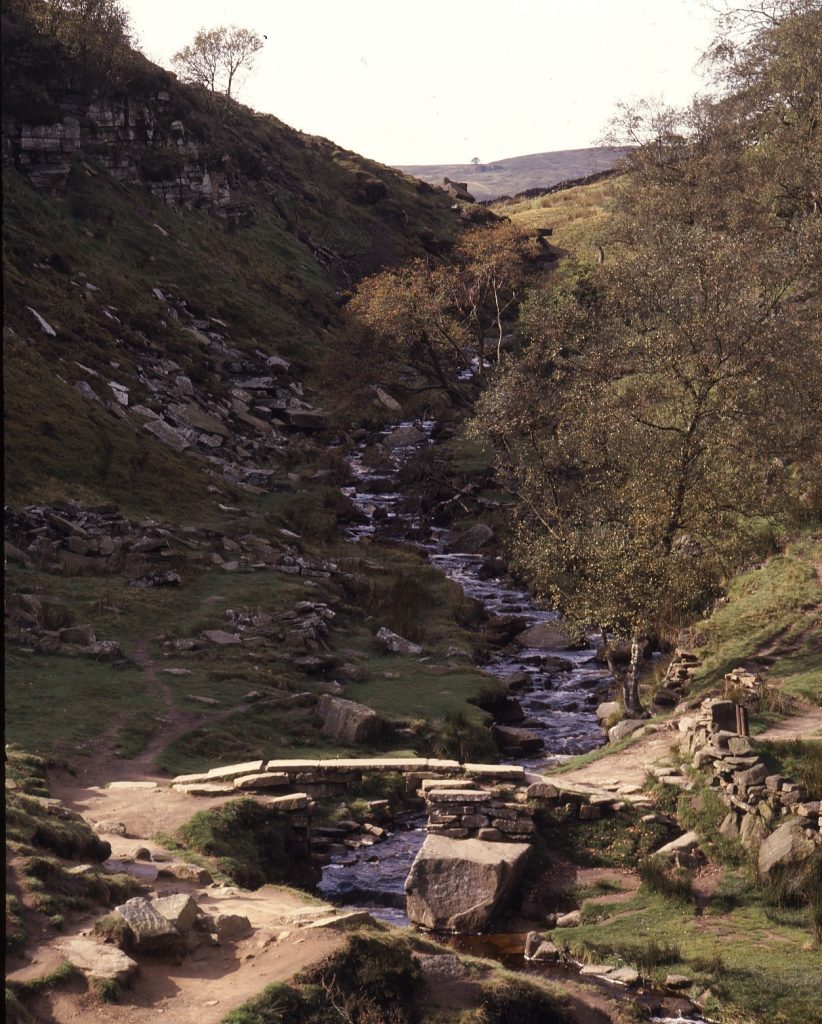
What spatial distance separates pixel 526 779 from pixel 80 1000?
10.3m

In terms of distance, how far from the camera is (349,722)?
21.1 m

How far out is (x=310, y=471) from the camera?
145ft

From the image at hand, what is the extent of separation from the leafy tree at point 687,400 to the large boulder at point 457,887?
7955 mm

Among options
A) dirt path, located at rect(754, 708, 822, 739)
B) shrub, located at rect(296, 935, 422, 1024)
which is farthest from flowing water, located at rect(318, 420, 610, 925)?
dirt path, located at rect(754, 708, 822, 739)

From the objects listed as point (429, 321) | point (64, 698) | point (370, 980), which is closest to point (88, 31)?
point (429, 321)

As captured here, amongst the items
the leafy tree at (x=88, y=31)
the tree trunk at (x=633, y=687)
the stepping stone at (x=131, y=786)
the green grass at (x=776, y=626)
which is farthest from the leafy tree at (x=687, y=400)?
the leafy tree at (x=88, y=31)

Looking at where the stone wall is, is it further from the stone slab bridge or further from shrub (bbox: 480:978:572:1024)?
shrub (bbox: 480:978:572:1024)

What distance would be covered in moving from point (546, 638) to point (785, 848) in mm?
14715

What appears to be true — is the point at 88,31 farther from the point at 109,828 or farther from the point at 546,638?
the point at 109,828

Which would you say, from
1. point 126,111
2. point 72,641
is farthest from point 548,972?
point 126,111

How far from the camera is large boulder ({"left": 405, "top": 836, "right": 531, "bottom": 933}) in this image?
50.1 feet

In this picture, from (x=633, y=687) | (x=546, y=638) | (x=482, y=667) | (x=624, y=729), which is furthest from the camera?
(x=546, y=638)

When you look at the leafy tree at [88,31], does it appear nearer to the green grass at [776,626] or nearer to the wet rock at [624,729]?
the green grass at [776,626]

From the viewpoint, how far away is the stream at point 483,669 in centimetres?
1573
